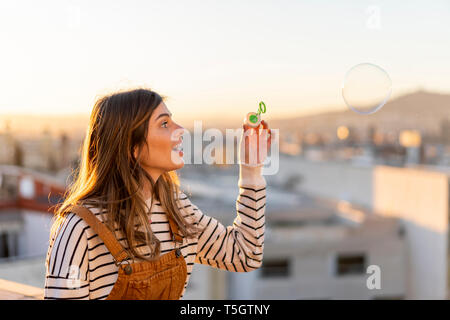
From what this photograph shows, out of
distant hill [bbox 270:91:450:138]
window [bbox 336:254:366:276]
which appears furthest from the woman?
distant hill [bbox 270:91:450:138]

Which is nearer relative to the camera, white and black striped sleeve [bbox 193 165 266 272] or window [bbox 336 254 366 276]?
white and black striped sleeve [bbox 193 165 266 272]

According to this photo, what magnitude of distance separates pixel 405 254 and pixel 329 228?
315cm

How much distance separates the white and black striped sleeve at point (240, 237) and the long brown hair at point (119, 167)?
0.32 ft

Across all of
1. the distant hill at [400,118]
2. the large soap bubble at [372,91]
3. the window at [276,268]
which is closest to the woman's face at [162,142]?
the large soap bubble at [372,91]

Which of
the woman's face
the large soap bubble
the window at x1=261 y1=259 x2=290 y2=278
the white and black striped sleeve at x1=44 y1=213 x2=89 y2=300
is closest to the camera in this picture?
the white and black striped sleeve at x1=44 y1=213 x2=89 y2=300

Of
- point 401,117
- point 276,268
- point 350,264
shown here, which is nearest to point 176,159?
point 276,268

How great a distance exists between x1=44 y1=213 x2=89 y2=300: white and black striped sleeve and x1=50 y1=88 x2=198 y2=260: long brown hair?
0.20 ft

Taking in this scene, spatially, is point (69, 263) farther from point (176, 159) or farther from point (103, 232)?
point (176, 159)

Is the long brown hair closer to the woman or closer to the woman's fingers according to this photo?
the woman

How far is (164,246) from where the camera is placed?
42.8 inches

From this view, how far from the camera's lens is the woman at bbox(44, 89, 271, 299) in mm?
954

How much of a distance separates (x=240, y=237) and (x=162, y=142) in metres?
0.29

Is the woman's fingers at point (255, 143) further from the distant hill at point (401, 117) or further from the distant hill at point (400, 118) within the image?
the distant hill at point (401, 117)

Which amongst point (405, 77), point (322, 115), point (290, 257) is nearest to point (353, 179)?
point (322, 115)
